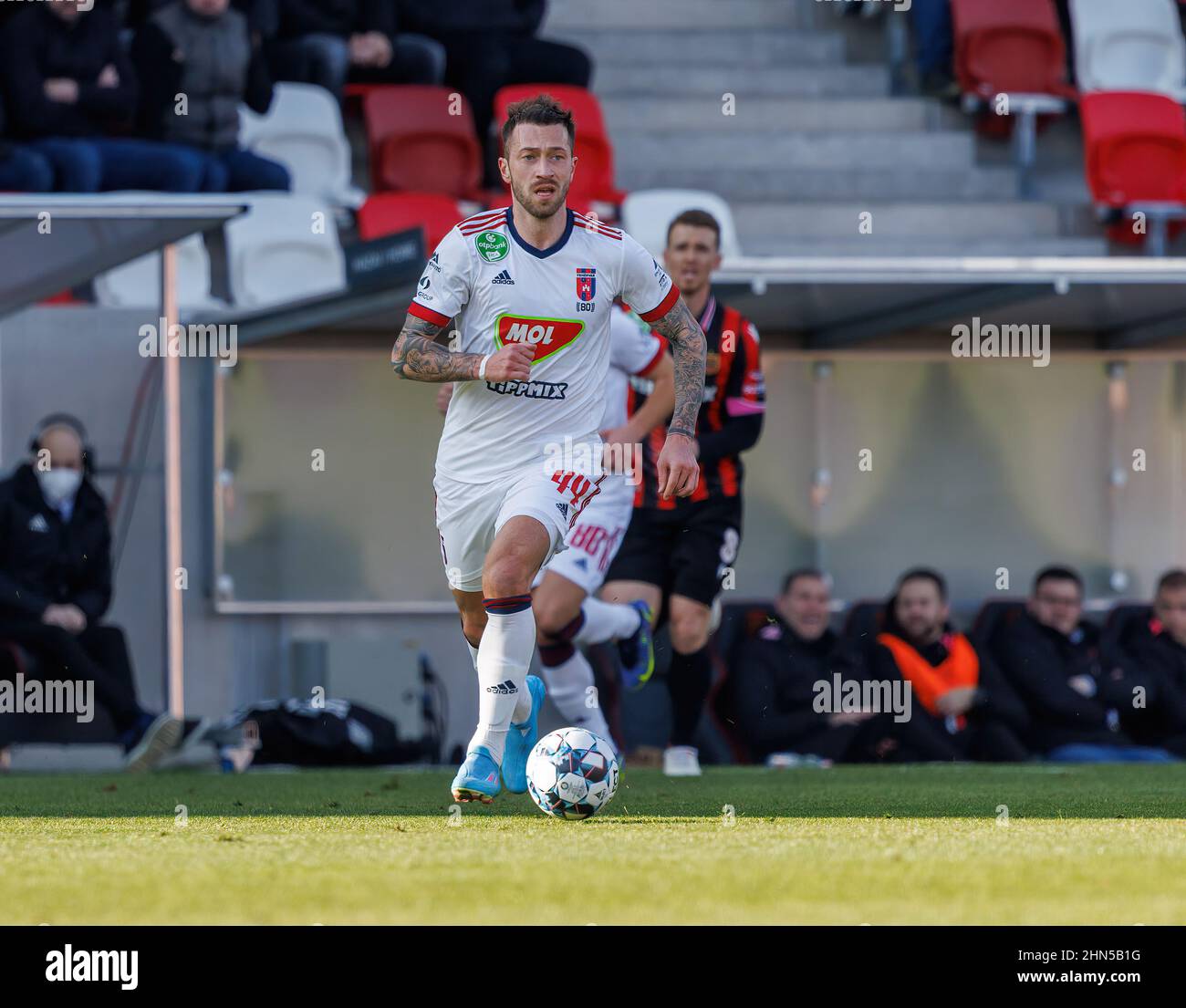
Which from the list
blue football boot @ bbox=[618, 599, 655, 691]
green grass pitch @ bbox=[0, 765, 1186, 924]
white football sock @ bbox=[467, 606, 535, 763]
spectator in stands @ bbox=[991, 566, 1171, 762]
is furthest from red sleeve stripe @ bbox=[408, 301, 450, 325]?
spectator in stands @ bbox=[991, 566, 1171, 762]

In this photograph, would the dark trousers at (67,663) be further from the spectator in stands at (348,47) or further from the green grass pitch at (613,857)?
the spectator in stands at (348,47)

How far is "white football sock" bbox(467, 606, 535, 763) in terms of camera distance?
5934mm

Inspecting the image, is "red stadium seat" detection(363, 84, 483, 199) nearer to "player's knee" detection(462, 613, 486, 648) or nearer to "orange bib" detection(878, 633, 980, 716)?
"orange bib" detection(878, 633, 980, 716)

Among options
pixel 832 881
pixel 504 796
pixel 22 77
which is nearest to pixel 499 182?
pixel 22 77

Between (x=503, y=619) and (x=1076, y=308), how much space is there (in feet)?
Result: 22.1

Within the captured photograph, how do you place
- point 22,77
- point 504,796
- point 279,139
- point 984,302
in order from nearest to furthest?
point 504,796, point 984,302, point 22,77, point 279,139

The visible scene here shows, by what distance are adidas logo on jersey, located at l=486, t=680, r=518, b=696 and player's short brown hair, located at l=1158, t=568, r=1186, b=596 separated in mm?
6222

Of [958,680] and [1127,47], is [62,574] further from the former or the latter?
[1127,47]

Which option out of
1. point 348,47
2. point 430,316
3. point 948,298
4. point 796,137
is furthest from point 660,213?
point 430,316

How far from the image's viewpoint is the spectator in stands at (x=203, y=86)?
12781 mm

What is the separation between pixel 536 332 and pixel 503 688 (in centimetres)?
106

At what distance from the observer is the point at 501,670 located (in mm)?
5969

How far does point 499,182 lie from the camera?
1450cm
